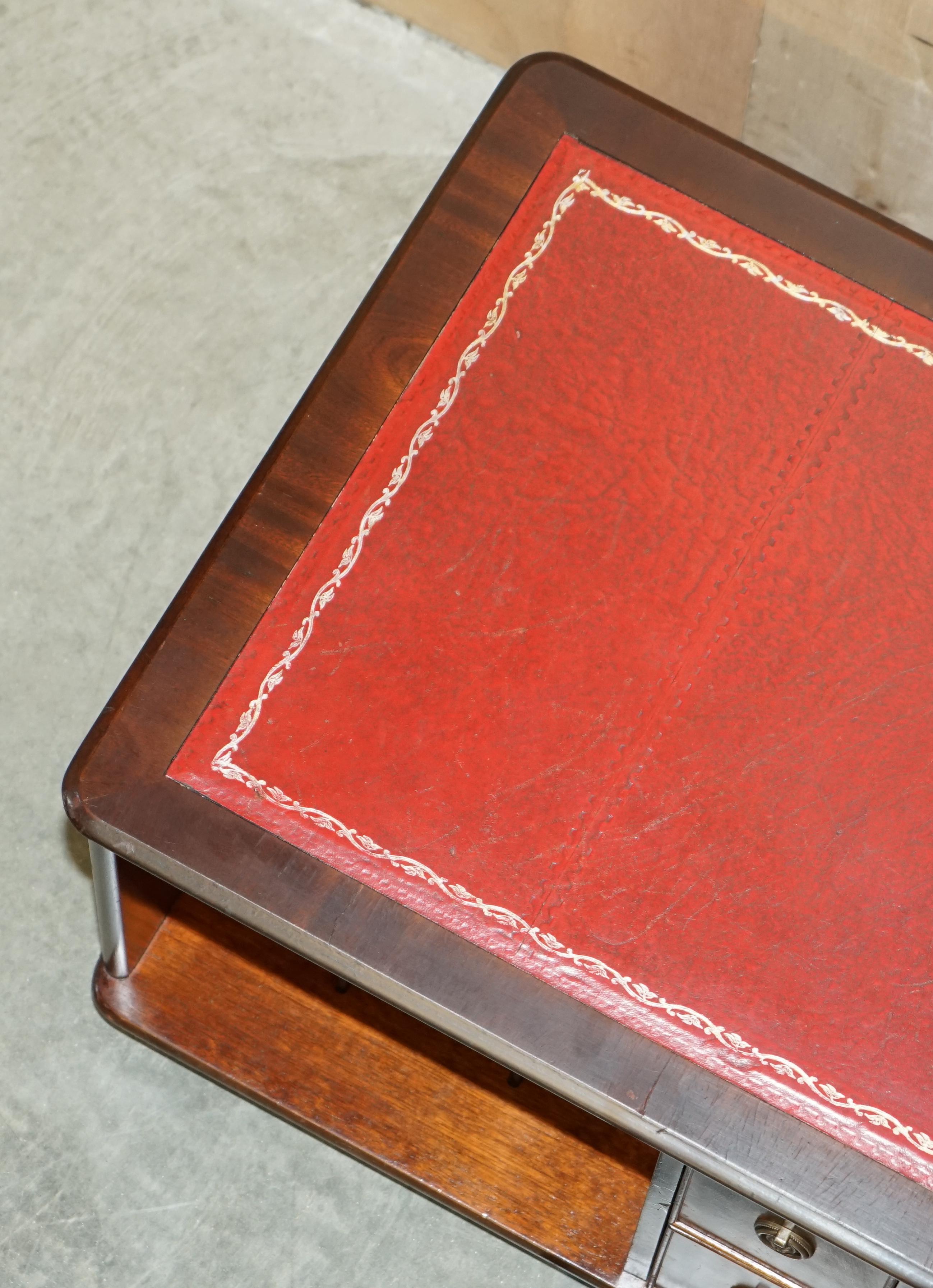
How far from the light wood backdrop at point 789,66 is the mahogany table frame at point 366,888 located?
715 mm

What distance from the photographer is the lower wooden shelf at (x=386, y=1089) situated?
5.17 ft

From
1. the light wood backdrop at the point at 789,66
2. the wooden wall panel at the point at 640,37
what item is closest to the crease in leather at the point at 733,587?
the light wood backdrop at the point at 789,66

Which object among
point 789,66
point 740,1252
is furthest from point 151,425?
point 740,1252

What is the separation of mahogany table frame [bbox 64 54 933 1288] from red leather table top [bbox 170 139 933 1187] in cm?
2

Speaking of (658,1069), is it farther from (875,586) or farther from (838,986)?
(875,586)

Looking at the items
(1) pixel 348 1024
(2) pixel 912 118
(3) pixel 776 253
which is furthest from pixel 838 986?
(2) pixel 912 118

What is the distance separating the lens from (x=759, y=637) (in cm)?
138

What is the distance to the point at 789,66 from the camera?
1.92 metres

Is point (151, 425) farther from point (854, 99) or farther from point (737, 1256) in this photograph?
point (737, 1256)

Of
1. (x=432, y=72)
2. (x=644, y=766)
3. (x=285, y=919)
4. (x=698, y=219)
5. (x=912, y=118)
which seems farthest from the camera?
(x=432, y=72)

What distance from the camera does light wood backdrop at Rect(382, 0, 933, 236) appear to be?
1.83m

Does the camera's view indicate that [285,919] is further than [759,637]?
No

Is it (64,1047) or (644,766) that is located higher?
(644,766)

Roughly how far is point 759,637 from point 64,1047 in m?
0.92
